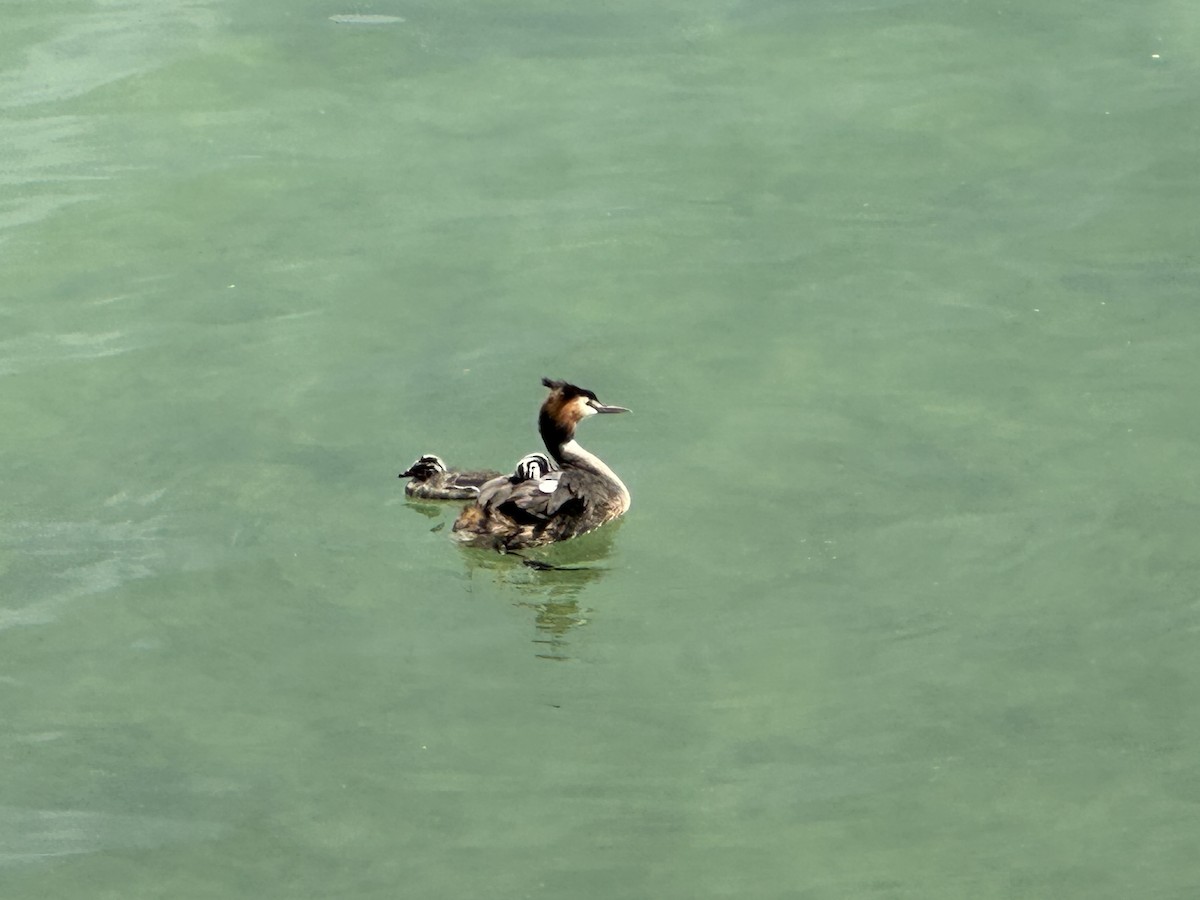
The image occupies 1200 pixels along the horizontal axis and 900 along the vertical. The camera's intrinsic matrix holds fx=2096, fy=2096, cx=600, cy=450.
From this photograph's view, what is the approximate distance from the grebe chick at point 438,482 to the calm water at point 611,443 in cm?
18

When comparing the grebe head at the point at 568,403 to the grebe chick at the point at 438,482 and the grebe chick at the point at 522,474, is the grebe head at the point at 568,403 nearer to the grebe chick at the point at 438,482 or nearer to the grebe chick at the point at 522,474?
the grebe chick at the point at 522,474

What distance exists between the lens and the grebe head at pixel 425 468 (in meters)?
9.07

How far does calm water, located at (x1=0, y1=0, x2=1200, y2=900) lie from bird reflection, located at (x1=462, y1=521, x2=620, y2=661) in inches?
1.3

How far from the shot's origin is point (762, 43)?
12992 mm

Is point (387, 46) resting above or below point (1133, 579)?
above

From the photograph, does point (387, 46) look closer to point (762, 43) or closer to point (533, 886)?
point (762, 43)

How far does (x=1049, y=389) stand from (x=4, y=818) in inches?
199

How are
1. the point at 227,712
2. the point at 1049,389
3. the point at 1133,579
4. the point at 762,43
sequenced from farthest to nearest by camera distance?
the point at 762,43 → the point at 1049,389 → the point at 1133,579 → the point at 227,712

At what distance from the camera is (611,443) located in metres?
9.65

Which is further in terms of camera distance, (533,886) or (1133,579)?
(1133,579)

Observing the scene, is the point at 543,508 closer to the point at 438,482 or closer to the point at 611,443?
the point at 438,482

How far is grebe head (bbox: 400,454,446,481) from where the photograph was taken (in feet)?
29.8

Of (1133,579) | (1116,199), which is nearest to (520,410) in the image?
(1133,579)

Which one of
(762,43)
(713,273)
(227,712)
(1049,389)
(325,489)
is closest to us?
(227,712)
